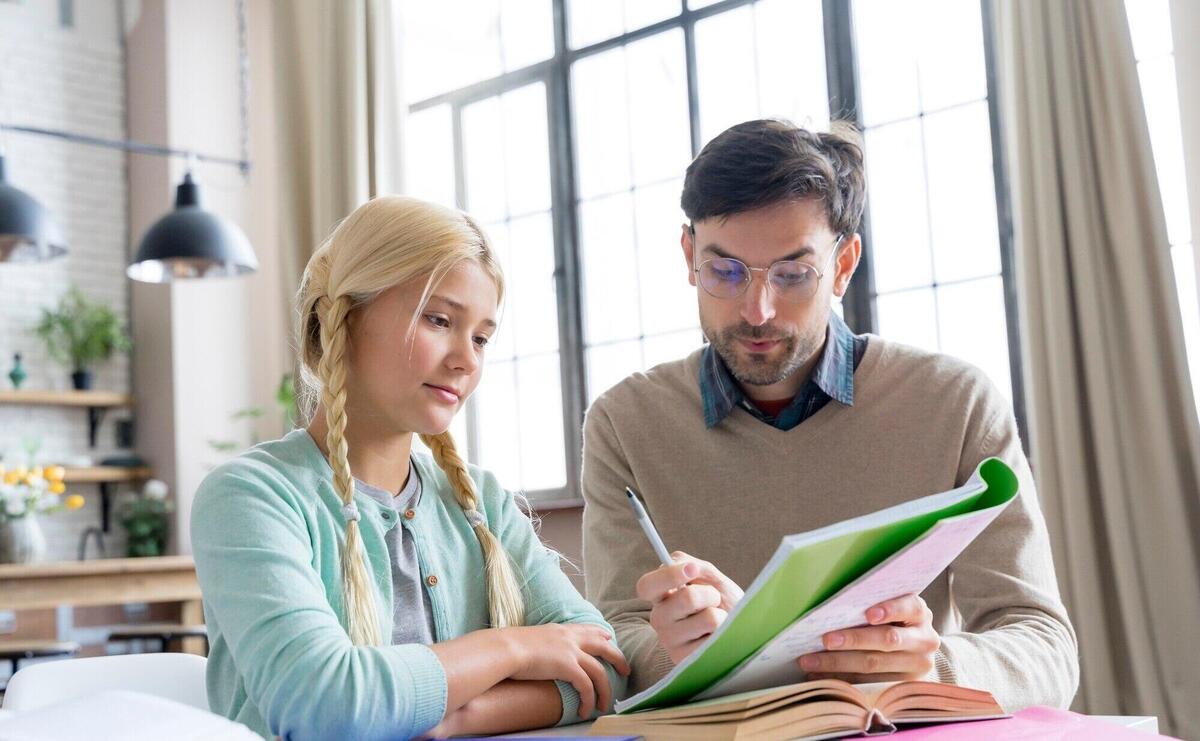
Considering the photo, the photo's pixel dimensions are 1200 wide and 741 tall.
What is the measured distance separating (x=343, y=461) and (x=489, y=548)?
0.22 meters

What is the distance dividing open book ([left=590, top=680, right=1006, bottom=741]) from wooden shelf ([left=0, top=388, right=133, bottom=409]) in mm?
4906

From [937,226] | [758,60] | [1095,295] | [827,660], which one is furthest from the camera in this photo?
[758,60]

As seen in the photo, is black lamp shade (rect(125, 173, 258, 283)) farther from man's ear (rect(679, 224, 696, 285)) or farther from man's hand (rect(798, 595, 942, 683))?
man's hand (rect(798, 595, 942, 683))

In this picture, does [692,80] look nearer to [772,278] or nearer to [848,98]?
[848,98]

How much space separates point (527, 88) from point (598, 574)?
3.82m

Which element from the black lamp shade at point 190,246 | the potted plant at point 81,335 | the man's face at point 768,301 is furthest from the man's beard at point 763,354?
the potted plant at point 81,335

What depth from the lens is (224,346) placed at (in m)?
5.77

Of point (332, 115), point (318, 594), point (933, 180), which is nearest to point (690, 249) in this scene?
point (318, 594)

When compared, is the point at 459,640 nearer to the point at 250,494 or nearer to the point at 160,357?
the point at 250,494

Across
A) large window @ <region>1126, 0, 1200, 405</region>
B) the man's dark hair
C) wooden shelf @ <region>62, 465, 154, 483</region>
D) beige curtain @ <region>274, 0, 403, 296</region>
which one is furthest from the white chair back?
wooden shelf @ <region>62, 465, 154, 483</region>

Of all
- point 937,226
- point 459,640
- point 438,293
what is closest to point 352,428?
point 438,293

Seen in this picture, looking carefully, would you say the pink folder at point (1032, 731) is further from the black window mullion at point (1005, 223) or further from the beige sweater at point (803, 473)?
the black window mullion at point (1005, 223)

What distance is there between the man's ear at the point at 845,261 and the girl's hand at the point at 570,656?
2.22 feet

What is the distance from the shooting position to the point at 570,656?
1206mm
